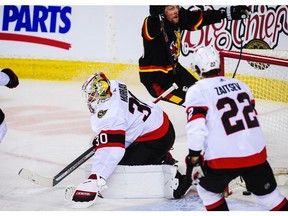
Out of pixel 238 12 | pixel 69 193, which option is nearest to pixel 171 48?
pixel 238 12

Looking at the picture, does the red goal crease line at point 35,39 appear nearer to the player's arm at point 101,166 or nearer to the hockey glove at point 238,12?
the hockey glove at point 238,12

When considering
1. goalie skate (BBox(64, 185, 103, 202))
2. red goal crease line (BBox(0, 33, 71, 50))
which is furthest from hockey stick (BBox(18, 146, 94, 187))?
red goal crease line (BBox(0, 33, 71, 50))

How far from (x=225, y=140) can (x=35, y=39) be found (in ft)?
14.1

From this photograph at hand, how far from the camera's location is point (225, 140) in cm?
252

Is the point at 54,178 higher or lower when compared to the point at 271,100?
lower

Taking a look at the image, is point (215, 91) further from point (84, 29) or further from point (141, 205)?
point (84, 29)

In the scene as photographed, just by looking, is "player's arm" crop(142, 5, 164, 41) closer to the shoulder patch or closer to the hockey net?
the hockey net

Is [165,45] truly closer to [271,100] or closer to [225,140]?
[271,100]

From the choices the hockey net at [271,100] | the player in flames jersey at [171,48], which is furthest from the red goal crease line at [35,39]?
the player in flames jersey at [171,48]

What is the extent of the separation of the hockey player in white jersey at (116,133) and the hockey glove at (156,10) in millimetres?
550

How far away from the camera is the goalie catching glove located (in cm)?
305

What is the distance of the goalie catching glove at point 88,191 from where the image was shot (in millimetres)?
3055

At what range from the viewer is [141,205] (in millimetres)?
3148

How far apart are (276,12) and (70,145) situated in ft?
7.71
